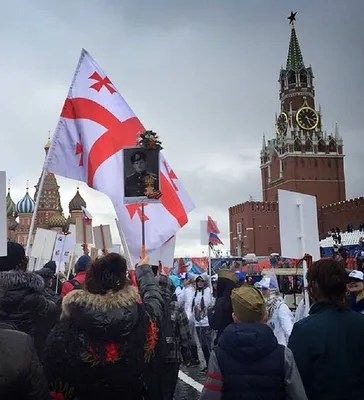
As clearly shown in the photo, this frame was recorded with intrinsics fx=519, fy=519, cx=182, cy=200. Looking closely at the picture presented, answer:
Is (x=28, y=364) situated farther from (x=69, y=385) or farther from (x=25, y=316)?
(x=25, y=316)

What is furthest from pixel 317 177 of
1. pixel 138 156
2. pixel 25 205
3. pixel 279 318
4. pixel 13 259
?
pixel 13 259

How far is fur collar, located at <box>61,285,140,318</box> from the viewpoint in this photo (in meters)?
3.06

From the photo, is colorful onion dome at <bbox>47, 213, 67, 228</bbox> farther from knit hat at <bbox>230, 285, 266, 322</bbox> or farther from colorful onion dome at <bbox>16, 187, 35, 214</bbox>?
knit hat at <bbox>230, 285, 266, 322</bbox>

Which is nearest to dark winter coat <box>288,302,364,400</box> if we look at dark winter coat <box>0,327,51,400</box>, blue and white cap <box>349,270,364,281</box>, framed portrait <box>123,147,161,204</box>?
blue and white cap <box>349,270,364,281</box>

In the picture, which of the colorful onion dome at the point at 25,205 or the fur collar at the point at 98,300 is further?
the colorful onion dome at the point at 25,205

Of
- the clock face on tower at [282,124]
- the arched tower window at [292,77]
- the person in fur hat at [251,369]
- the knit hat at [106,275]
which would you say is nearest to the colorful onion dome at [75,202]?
the clock face on tower at [282,124]

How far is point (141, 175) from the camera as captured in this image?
5.26m

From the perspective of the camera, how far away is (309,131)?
96938mm

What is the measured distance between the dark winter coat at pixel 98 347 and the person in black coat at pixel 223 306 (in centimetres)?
400

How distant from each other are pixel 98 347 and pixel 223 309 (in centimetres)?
432

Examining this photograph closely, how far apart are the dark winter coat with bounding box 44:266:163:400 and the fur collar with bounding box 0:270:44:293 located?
0.49 metres

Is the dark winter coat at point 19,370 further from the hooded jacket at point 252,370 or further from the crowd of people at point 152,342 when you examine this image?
the hooded jacket at point 252,370

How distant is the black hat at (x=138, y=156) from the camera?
5305mm

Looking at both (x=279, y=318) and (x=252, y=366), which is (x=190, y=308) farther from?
(x=252, y=366)
